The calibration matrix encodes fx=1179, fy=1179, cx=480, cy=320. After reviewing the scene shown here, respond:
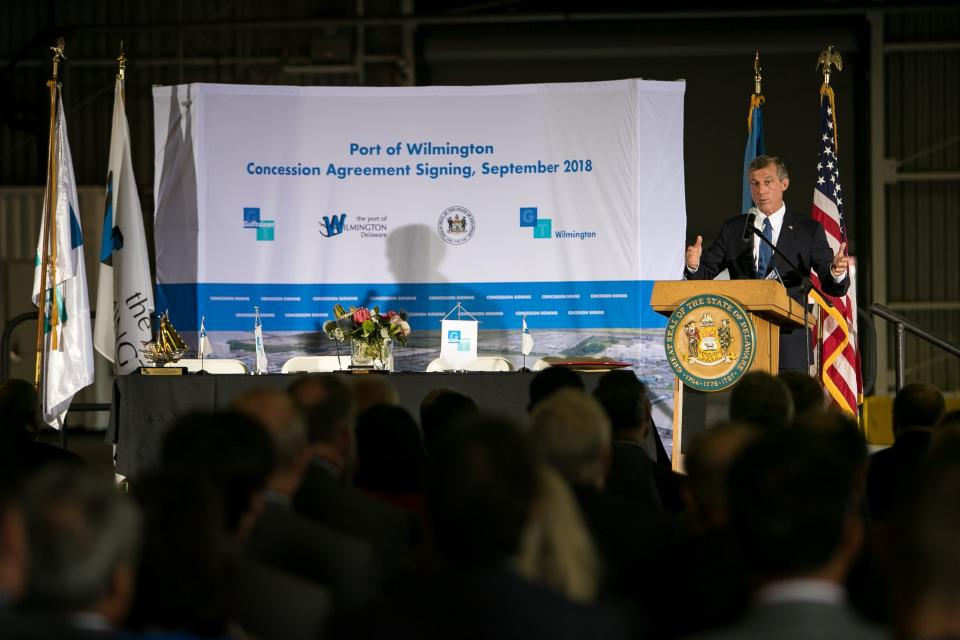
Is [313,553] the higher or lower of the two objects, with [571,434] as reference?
lower

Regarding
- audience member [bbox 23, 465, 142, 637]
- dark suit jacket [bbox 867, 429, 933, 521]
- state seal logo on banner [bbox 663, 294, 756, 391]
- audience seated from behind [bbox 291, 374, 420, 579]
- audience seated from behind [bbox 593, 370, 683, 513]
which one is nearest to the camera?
audience member [bbox 23, 465, 142, 637]

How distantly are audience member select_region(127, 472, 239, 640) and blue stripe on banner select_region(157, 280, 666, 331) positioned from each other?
6.34 metres

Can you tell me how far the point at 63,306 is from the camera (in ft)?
24.6

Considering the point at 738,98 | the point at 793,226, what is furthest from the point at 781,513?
the point at 738,98

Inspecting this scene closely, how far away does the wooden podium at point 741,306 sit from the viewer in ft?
17.2

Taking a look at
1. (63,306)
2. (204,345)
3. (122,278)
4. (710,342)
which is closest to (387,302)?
(204,345)

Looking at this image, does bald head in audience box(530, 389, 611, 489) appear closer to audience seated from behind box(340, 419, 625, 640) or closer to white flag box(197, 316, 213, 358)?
audience seated from behind box(340, 419, 625, 640)

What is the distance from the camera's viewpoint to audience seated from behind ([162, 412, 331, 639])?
6.85ft

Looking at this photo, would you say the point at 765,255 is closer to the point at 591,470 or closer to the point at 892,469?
the point at 892,469

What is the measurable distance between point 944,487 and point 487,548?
0.63 meters

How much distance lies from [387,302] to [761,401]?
500 centimetres

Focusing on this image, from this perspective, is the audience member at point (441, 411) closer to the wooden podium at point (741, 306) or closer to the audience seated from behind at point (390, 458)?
the audience seated from behind at point (390, 458)

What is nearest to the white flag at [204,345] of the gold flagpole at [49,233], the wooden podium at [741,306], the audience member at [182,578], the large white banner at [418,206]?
the large white banner at [418,206]

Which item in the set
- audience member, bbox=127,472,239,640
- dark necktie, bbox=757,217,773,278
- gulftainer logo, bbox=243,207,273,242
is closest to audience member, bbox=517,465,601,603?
audience member, bbox=127,472,239,640
